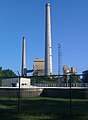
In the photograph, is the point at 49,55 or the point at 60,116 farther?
the point at 49,55

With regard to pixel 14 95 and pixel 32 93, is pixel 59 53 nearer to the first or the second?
pixel 32 93

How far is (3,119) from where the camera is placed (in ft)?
53.8

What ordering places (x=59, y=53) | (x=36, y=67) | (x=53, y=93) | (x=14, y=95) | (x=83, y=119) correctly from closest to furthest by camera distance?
(x=83, y=119) < (x=14, y=95) < (x=53, y=93) < (x=59, y=53) < (x=36, y=67)

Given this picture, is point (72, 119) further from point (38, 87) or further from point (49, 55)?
point (49, 55)

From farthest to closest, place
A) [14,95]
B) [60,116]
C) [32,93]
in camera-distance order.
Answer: [32,93]
[14,95]
[60,116]

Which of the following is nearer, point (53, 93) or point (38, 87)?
point (38, 87)

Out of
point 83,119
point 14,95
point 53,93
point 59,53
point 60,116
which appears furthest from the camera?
point 59,53

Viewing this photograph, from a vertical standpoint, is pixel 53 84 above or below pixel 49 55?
below

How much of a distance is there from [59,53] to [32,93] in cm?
7240

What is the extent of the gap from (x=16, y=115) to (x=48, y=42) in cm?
12507

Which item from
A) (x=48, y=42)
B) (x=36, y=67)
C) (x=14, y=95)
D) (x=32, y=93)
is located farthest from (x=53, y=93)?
(x=36, y=67)

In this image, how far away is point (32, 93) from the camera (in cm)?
6675

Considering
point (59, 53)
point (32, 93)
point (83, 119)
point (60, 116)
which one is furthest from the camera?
point (59, 53)

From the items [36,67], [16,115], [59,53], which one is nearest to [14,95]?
[16,115]
